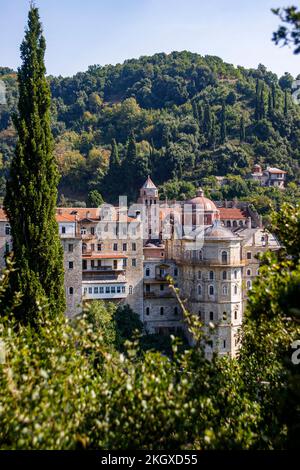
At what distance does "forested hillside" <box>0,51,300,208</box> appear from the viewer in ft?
300

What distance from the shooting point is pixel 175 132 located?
10706 cm

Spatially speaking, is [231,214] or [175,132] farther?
[175,132]

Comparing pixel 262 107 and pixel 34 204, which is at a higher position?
pixel 262 107

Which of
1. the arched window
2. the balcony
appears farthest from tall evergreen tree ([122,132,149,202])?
the arched window

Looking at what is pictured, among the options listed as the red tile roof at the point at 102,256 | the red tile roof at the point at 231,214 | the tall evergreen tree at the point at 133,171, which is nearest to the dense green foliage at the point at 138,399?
the red tile roof at the point at 102,256

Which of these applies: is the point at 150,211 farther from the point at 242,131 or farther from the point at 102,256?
the point at 242,131

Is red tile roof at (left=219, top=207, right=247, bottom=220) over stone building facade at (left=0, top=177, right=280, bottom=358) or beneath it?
over

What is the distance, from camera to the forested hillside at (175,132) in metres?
91.4

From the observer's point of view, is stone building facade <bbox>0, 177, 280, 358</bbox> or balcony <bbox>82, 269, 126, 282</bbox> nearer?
stone building facade <bbox>0, 177, 280, 358</bbox>

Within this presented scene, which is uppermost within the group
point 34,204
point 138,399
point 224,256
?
point 34,204

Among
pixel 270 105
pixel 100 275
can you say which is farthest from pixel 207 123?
pixel 100 275

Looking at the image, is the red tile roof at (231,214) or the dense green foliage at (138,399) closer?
the dense green foliage at (138,399)

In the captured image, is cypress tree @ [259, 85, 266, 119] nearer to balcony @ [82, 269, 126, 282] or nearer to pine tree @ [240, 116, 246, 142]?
pine tree @ [240, 116, 246, 142]

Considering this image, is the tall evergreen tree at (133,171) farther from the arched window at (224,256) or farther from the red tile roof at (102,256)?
the arched window at (224,256)
